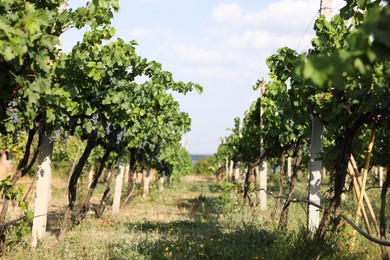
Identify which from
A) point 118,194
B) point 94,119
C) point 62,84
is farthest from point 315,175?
point 118,194

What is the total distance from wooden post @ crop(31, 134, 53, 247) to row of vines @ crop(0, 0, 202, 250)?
2 cm

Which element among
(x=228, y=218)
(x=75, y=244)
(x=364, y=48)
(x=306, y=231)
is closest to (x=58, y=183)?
(x=228, y=218)

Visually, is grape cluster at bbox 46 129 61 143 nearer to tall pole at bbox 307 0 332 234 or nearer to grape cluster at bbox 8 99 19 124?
grape cluster at bbox 8 99 19 124

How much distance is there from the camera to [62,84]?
6.15m

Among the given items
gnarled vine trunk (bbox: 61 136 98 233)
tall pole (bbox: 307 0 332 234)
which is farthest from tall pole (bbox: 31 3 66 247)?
tall pole (bbox: 307 0 332 234)

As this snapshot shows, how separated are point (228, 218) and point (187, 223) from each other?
104 centimetres

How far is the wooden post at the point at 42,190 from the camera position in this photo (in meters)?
7.22

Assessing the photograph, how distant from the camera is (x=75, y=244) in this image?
7.84 m

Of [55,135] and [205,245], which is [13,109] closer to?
[55,135]

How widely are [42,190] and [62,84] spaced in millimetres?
1992

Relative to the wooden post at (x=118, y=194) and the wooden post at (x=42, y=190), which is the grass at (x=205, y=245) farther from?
the wooden post at (x=118, y=194)

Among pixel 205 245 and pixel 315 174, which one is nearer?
pixel 315 174

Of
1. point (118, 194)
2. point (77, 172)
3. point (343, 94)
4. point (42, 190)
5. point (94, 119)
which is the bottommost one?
point (118, 194)

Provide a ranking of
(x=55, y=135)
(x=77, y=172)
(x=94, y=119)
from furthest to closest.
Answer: (x=77, y=172)
(x=94, y=119)
(x=55, y=135)
